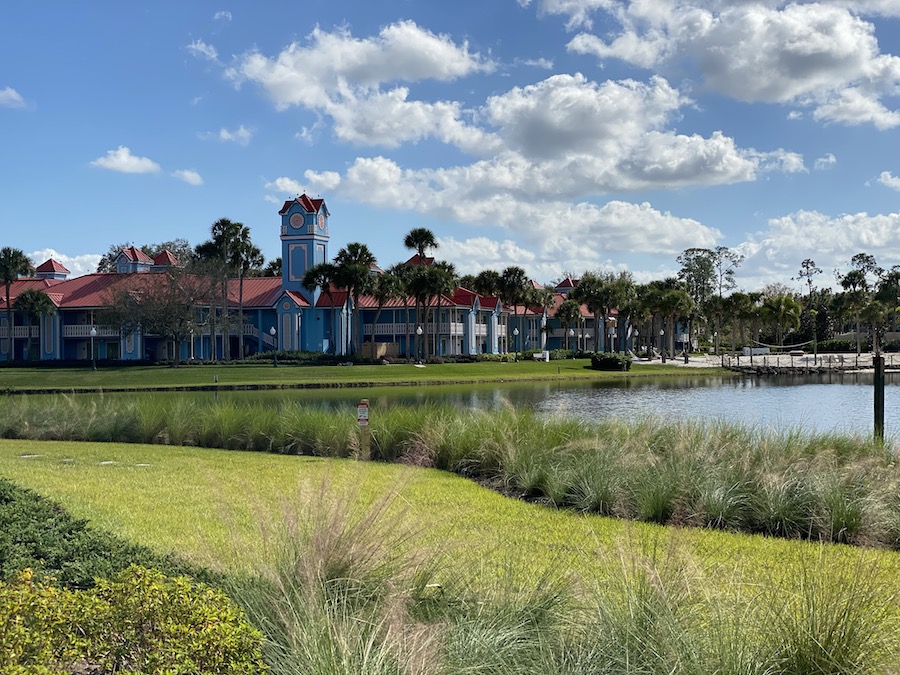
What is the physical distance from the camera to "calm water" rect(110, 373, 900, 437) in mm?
27859

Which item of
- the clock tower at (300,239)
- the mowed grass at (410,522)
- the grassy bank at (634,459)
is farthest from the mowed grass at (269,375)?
the mowed grass at (410,522)

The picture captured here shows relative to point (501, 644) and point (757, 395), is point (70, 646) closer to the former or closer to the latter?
point (501, 644)

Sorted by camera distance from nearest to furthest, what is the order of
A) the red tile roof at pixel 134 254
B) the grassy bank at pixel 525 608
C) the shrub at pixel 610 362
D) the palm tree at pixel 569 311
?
the grassy bank at pixel 525 608, the shrub at pixel 610 362, the red tile roof at pixel 134 254, the palm tree at pixel 569 311

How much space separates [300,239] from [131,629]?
217ft

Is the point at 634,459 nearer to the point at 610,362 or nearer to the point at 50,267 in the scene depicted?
the point at 610,362

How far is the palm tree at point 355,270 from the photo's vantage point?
2431 inches

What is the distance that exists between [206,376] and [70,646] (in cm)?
4896

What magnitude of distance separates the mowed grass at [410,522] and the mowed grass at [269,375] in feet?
110

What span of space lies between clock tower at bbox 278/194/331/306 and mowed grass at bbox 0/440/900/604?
2135 inches

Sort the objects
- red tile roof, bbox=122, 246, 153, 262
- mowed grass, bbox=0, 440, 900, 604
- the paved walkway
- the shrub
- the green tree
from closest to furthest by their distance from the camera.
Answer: mowed grass, bbox=0, 440, 900, 604, the green tree, the shrub, the paved walkway, red tile roof, bbox=122, 246, 153, 262

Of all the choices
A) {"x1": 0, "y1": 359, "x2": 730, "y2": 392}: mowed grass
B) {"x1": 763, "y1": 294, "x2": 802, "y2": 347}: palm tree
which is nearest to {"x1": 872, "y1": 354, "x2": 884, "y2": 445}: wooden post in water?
{"x1": 0, "y1": 359, "x2": 730, "y2": 392}: mowed grass

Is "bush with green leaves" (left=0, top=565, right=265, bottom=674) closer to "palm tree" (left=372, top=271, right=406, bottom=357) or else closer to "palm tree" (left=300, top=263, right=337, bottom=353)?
"palm tree" (left=300, top=263, right=337, bottom=353)

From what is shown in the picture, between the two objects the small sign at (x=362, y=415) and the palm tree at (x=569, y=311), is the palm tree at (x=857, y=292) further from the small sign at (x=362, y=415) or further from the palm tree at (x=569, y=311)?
the small sign at (x=362, y=415)

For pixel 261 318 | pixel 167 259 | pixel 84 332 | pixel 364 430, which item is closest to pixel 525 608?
pixel 364 430
